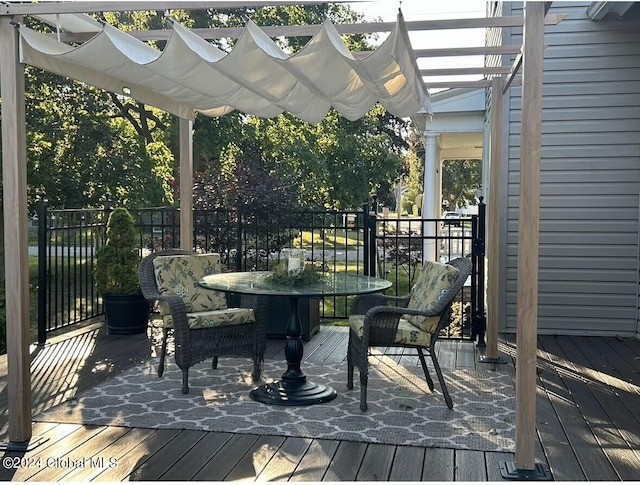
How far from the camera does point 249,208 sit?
7.89m

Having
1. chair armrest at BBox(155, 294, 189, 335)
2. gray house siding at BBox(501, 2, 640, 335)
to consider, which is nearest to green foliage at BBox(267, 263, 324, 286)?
chair armrest at BBox(155, 294, 189, 335)

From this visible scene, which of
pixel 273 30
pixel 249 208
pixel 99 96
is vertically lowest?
pixel 249 208

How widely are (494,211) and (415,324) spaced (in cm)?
144

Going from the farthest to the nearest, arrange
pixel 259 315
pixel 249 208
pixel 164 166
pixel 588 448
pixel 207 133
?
1. pixel 164 166
2. pixel 207 133
3. pixel 249 208
4. pixel 259 315
5. pixel 588 448

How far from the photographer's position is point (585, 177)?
7176mm

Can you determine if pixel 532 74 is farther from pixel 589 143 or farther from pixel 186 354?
pixel 589 143

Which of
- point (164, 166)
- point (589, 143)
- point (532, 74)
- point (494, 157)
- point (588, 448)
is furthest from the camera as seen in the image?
point (164, 166)

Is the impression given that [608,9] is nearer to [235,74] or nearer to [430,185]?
[430,185]

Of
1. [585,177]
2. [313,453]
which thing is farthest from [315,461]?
[585,177]

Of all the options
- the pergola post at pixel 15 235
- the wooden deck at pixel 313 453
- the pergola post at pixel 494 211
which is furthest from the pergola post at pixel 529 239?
the pergola post at pixel 15 235

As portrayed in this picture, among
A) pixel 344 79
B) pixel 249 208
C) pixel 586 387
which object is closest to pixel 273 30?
pixel 344 79

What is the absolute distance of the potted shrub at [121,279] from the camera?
6.87 metres

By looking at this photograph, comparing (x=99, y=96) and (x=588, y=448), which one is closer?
(x=588, y=448)

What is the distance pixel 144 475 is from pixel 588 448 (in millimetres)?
2322
